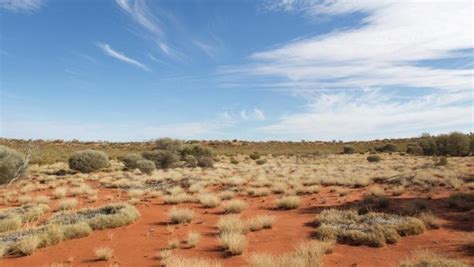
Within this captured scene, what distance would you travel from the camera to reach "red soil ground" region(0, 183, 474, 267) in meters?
9.58

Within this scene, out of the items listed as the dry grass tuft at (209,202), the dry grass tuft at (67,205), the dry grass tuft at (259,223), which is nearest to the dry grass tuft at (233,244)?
the dry grass tuft at (259,223)

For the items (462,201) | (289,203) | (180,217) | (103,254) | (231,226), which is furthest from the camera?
(289,203)

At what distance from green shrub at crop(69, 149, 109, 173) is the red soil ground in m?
20.0

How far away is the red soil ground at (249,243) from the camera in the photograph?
9578mm

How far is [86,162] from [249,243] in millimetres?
26391

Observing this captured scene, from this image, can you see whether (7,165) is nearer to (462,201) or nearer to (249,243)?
(249,243)

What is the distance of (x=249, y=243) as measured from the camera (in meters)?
11.0

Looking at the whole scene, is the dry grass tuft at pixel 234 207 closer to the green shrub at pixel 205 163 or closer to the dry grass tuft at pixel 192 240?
the dry grass tuft at pixel 192 240

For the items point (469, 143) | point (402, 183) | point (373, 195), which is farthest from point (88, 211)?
point (469, 143)

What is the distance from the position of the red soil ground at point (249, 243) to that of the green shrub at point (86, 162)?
20.0 metres

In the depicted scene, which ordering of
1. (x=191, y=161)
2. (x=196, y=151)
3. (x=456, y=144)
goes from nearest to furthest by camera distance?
(x=191, y=161), (x=196, y=151), (x=456, y=144)

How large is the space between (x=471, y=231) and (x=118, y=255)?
943 cm

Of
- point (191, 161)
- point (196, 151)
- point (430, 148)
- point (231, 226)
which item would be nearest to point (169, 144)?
point (196, 151)

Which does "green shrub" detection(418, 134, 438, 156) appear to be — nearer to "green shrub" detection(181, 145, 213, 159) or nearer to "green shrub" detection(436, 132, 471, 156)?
"green shrub" detection(436, 132, 471, 156)
